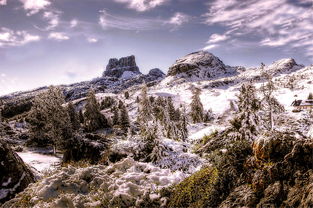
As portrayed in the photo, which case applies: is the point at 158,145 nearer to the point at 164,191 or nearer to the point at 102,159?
the point at 102,159

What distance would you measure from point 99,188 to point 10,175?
27.5 feet

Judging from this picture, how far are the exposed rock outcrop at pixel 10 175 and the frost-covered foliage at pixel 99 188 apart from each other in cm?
279

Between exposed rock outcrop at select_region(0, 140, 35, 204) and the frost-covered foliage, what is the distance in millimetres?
2794

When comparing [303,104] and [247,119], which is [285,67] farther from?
[247,119]

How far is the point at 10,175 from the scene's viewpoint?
1692 cm

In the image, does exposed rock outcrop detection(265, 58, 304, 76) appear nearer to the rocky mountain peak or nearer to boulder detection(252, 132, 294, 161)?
the rocky mountain peak

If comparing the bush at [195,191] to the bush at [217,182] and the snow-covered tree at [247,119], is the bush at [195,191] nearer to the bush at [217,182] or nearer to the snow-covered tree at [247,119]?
the bush at [217,182]

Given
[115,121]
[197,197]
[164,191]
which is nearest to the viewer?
[197,197]

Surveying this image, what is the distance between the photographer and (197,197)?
31.1 feet

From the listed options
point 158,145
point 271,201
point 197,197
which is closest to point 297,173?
point 271,201

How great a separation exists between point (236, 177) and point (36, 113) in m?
54.4

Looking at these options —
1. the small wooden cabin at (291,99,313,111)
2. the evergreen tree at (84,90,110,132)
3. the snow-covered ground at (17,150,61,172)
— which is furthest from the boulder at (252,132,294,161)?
the small wooden cabin at (291,99,313,111)

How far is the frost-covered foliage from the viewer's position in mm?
11391

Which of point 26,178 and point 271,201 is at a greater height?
point 271,201
